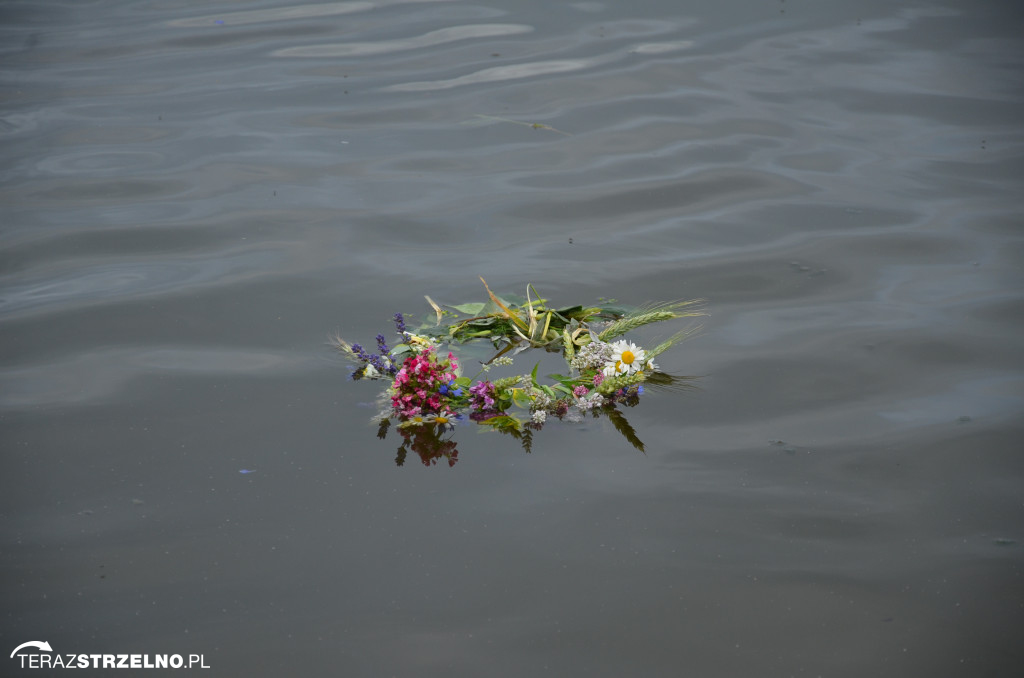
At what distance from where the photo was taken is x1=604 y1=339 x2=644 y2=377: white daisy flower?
410 cm

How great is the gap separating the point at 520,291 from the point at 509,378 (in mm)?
1123

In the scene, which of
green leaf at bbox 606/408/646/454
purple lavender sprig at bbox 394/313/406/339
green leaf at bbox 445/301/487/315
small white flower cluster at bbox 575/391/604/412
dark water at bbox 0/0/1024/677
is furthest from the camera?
green leaf at bbox 445/301/487/315

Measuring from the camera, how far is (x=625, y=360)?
412 centimetres

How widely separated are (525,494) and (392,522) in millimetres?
533

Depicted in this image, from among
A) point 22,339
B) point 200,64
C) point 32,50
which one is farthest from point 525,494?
point 32,50

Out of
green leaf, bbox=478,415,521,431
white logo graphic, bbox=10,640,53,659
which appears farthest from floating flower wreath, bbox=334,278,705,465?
white logo graphic, bbox=10,640,53,659

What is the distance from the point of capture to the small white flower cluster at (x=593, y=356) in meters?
4.14

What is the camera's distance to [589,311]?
467 centimetres

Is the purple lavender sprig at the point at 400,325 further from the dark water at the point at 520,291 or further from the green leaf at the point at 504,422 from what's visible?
the green leaf at the point at 504,422

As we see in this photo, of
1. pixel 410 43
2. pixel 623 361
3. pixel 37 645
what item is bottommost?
pixel 37 645

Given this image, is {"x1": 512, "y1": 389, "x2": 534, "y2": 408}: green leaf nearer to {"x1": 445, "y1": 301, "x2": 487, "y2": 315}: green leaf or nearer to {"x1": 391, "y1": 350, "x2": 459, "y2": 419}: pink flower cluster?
{"x1": 391, "y1": 350, "x2": 459, "y2": 419}: pink flower cluster

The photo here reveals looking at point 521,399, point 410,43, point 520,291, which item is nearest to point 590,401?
point 521,399

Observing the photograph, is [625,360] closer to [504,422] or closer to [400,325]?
[504,422]

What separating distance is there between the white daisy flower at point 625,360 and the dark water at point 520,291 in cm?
18
